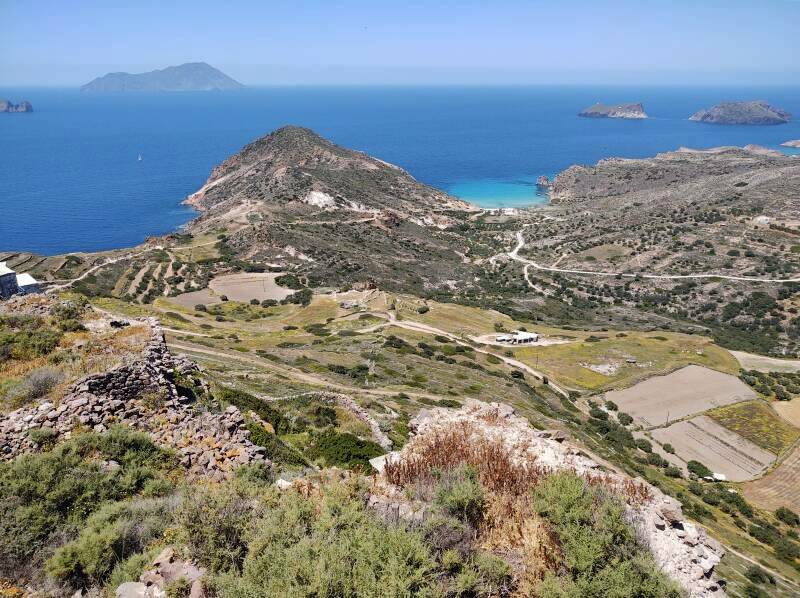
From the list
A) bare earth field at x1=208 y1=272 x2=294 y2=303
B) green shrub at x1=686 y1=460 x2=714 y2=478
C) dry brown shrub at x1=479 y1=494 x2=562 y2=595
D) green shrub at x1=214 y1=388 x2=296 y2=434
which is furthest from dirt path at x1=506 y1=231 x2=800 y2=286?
dry brown shrub at x1=479 y1=494 x2=562 y2=595

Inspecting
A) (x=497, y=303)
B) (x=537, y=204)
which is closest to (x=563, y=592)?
(x=497, y=303)

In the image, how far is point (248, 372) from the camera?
106 feet

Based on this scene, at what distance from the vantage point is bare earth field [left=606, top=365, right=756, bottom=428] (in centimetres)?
4731

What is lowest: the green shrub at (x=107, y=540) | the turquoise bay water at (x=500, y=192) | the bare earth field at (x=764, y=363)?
the bare earth field at (x=764, y=363)

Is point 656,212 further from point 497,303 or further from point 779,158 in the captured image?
point 779,158

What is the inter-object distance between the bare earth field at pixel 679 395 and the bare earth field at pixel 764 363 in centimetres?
826

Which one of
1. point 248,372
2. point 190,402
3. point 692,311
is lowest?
point 692,311

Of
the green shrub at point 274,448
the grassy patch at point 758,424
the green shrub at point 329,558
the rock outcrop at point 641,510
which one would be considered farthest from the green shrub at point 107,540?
the grassy patch at point 758,424

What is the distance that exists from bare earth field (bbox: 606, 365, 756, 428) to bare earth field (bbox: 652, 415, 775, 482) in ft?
4.98

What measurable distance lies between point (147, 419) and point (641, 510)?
Result: 13700 mm

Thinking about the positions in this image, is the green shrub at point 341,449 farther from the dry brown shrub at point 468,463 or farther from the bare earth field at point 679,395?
the bare earth field at point 679,395

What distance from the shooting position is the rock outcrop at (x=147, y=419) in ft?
42.0

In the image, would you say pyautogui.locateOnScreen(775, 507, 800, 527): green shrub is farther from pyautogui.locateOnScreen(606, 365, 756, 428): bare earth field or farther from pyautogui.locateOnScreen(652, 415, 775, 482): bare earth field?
pyautogui.locateOnScreen(606, 365, 756, 428): bare earth field

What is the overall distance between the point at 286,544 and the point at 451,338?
47.7 meters
